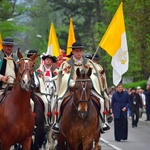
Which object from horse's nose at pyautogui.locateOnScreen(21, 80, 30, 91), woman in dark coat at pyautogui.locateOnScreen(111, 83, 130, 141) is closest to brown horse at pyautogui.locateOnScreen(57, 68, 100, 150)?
horse's nose at pyautogui.locateOnScreen(21, 80, 30, 91)

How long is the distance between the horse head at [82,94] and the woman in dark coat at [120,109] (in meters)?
10.9

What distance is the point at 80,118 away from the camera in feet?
48.9

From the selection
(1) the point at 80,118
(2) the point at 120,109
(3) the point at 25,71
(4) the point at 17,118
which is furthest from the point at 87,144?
(2) the point at 120,109

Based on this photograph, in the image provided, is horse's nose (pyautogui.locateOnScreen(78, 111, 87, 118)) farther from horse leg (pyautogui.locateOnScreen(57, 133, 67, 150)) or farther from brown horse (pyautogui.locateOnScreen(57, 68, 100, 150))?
horse leg (pyautogui.locateOnScreen(57, 133, 67, 150))

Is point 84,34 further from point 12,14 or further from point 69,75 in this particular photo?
point 69,75

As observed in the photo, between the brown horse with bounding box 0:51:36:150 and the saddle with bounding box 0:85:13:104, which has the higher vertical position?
the saddle with bounding box 0:85:13:104

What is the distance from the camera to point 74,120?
15031mm

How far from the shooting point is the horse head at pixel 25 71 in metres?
13.9

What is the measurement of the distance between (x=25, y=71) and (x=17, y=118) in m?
1.16

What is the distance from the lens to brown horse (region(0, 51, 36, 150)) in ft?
47.9

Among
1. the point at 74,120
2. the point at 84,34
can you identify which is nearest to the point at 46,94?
the point at 74,120

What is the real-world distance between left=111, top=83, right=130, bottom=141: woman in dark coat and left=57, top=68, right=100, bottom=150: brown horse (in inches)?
391

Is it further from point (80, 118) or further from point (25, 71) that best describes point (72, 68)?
point (25, 71)

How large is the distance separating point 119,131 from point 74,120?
10568mm
